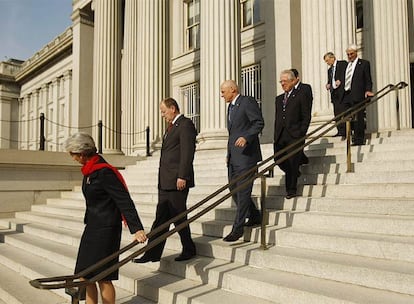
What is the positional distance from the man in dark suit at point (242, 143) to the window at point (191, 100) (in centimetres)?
1156

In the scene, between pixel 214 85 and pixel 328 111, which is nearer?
pixel 328 111

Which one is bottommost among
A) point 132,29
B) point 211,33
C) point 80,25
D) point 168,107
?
point 168,107

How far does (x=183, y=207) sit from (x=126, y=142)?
10.9 meters

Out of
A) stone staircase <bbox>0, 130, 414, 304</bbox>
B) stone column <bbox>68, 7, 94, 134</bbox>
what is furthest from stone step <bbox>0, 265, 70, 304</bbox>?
stone column <bbox>68, 7, 94, 134</bbox>

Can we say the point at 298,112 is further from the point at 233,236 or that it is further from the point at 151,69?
the point at 151,69

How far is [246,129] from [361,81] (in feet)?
9.77

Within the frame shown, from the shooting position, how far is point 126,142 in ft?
49.3

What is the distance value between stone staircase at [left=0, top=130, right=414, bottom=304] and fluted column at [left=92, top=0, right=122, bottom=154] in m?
8.91

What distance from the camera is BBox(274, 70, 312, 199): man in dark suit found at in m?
5.30

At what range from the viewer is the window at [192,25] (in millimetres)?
17109

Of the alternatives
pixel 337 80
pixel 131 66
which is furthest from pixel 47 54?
pixel 337 80

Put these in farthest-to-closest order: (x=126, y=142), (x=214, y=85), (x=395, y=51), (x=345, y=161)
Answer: (x=126, y=142) → (x=214, y=85) → (x=395, y=51) → (x=345, y=161)

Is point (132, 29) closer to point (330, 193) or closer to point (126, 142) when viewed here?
point (126, 142)

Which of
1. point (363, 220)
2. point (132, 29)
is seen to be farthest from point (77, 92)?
point (363, 220)
